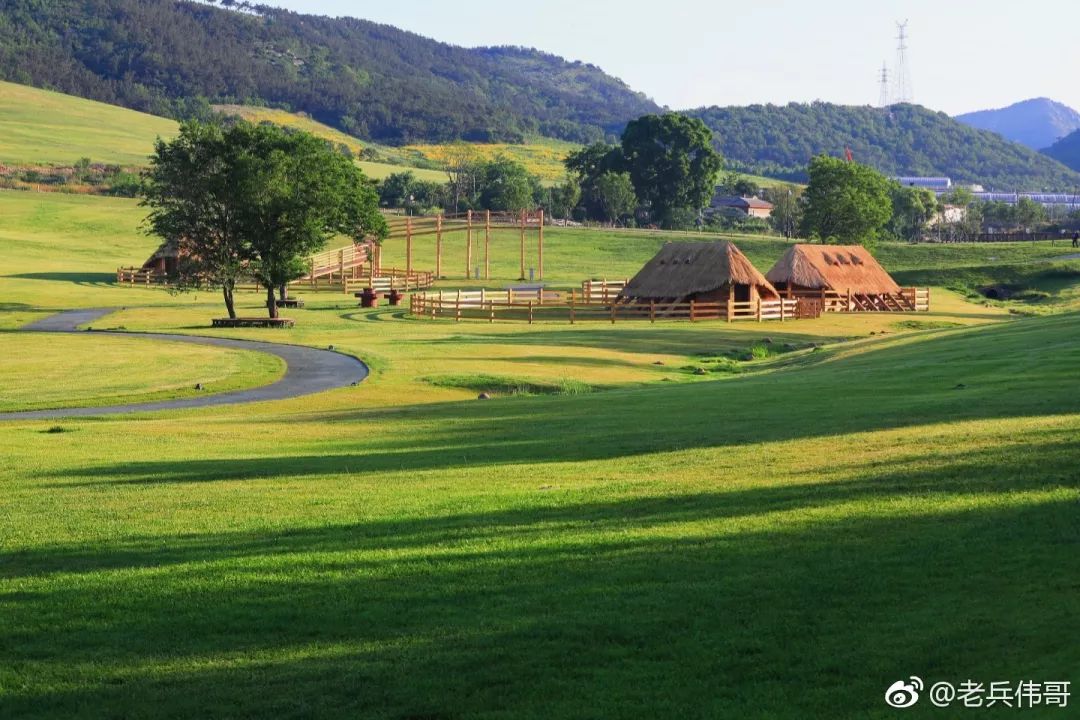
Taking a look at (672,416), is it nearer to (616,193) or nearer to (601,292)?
(601,292)

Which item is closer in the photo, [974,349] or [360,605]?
[360,605]

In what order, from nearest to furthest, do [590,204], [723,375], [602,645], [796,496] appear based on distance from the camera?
1. [602,645]
2. [796,496]
3. [723,375]
4. [590,204]

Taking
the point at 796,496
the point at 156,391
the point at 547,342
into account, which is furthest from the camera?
the point at 547,342

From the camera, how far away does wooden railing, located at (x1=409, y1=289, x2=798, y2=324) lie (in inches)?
2756

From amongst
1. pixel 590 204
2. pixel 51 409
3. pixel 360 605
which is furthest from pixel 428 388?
pixel 590 204

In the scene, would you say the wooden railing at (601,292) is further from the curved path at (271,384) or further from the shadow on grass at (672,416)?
the shadow on grass at (672,416)

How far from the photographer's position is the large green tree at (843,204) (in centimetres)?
10919

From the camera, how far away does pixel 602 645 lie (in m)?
9.91

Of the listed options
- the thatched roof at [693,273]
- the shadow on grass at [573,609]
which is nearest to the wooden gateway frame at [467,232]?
the thatched roof at [693,273]

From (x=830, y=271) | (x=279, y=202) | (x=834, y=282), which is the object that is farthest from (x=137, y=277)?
(x=834, y=282)

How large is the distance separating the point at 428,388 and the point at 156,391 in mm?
6988

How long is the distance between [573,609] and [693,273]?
65.3 metres

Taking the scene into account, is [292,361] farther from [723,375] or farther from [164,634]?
[164,634]

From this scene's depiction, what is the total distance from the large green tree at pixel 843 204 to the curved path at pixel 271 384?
65434 millimetres
